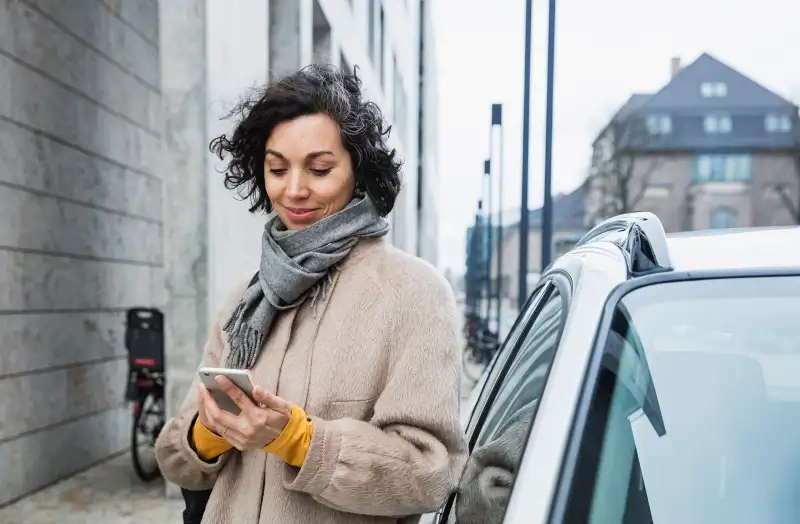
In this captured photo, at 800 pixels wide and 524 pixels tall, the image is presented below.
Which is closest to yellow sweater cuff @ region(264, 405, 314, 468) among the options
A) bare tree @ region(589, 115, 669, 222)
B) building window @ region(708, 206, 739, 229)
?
bare tree @ region(589, 115, 669, 222)

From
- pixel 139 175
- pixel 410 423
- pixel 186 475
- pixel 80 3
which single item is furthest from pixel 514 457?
pixel 139 175

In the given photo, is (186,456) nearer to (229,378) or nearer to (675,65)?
(229,378)

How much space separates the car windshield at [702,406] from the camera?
1118 millimetres

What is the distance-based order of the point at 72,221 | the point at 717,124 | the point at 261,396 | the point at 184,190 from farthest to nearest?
the point at 717,124, the point at 72,221, the point at 184,190, the point at 261,396

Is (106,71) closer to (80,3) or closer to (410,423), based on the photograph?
(80,3)

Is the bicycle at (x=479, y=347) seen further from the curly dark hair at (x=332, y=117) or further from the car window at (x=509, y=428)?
the curly dark hair at (x=332, y=117)

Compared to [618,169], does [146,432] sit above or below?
below

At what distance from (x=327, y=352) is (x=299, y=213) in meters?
0.30

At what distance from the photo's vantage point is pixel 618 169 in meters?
46.2

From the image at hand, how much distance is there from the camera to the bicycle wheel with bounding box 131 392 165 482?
610 cm

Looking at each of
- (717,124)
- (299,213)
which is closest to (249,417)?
(299,213)

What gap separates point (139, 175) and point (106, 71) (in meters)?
1.03

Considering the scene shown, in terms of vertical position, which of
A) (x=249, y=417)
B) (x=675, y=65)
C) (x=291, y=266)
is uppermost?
(x=675, y=65)

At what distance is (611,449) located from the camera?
1.13 m
